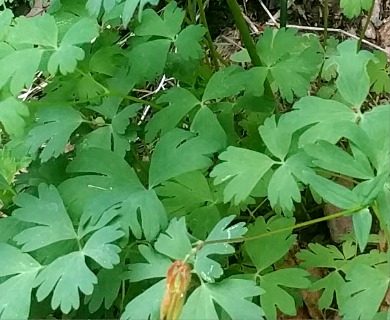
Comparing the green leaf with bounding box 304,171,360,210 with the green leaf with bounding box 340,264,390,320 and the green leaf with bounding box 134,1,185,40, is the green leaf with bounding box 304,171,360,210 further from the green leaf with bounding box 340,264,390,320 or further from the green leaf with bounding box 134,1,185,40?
the green leaf with bounding box 134,1,185,40

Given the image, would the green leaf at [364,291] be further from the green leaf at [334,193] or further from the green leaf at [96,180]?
the green leaf at [96,180]

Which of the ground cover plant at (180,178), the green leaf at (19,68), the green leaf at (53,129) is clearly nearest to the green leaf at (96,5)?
the ground cover plant at (180,178)

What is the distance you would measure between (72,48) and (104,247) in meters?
0.35

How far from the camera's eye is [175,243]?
1.03m

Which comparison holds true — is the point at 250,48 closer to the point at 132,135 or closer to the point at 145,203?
the point at 132,135

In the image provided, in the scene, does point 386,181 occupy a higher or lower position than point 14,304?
higher

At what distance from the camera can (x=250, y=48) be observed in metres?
1.42


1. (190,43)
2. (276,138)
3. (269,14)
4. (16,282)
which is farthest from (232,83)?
(269,14)

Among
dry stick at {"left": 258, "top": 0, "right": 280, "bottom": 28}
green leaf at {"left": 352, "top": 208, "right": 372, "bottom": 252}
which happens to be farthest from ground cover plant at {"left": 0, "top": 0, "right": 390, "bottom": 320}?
dry stick at {"left": 258, "top": 0, "right": 280, "bottom": 28}

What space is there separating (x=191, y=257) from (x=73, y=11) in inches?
23.1

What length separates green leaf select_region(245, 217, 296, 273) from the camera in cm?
120

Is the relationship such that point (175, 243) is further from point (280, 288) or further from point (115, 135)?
point (115, 135)

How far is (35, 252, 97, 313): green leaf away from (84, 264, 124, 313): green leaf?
112 mm

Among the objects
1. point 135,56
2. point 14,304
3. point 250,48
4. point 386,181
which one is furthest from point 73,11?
point 386,181
